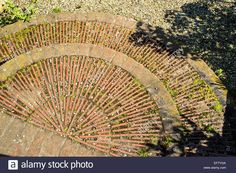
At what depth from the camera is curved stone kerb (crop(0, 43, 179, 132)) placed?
35.4 feet

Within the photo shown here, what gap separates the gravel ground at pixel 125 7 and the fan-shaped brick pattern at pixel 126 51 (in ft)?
1.54

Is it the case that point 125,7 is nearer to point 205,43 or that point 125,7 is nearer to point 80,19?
point 80,19

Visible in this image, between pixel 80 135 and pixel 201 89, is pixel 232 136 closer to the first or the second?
pixel 201 89

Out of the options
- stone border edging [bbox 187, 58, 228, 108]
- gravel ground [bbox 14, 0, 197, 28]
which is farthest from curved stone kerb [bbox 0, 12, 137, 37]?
stone border edging [bbox 187, 58, 228, 108]

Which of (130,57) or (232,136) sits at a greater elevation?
(130,57)

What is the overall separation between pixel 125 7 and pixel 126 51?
2685 mm

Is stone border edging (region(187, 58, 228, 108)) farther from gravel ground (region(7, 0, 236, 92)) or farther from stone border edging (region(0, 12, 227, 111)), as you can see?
gravel ground (region(7, 0, 236, 92))

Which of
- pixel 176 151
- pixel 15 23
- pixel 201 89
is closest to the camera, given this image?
pixel 176 151

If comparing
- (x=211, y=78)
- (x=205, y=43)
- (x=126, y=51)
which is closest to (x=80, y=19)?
(x=126, y=51)

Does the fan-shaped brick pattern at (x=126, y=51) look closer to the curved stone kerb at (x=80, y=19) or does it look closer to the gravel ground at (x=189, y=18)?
the curved stone kerb at (x=80, y=19)

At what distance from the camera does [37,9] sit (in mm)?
13742

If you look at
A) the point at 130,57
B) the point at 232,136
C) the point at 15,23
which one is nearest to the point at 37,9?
the point at 15,23

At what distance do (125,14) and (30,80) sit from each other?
16.3 ft

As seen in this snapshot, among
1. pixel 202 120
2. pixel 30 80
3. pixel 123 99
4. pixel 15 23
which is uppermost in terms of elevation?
pixel 15 23
